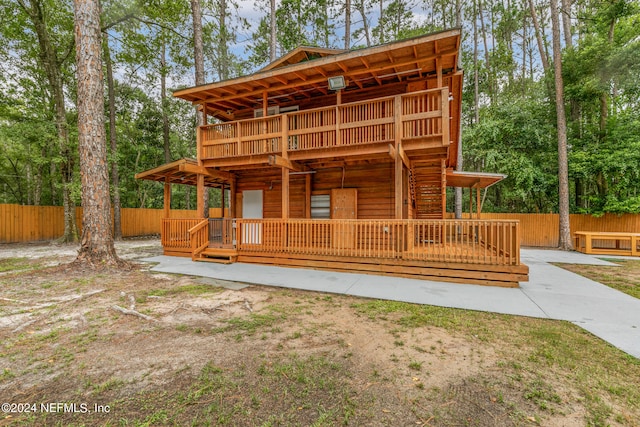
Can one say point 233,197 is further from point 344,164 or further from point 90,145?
point 344,164

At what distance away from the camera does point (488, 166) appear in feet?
53.7

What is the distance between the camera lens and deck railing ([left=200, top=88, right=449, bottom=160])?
693cm

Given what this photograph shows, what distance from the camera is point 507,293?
5523 mm

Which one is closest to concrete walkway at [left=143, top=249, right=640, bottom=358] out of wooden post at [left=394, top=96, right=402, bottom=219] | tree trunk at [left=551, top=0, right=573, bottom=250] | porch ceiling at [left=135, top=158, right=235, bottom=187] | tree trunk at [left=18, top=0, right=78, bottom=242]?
wooden post at [left=394, top=96, right=402, bottom=219]

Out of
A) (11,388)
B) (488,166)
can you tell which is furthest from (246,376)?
(488,166)

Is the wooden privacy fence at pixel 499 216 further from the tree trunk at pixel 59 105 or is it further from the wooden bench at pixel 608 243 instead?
the tree trunk at pixel 59 105

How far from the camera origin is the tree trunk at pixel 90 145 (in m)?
7.39

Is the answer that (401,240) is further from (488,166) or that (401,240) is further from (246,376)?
(488,166)

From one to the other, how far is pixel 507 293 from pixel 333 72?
7295 millimetres

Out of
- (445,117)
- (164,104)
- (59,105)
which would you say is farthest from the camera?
(164,104)

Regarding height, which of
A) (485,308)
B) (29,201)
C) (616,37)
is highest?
(616,37)

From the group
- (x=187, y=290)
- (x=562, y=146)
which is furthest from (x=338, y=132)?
(x=562, y=146)

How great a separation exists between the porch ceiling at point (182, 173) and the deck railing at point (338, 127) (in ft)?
2.02

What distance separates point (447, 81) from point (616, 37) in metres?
13.1
